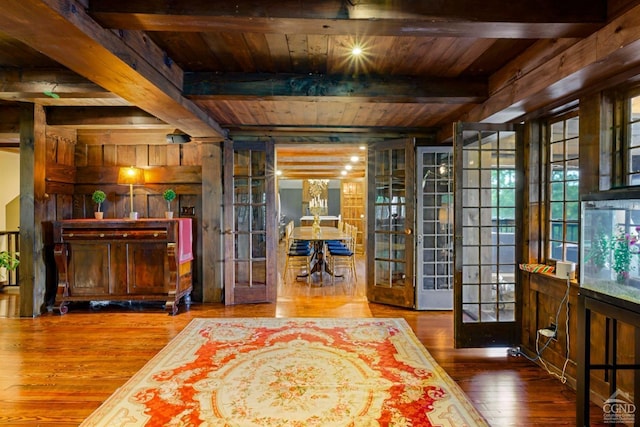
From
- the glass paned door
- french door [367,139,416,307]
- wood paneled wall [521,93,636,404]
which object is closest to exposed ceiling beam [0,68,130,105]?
french door [367,139,416,307]

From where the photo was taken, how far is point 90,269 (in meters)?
4.34

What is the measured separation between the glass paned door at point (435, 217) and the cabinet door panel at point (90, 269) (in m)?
3.88

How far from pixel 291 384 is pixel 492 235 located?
2.31m

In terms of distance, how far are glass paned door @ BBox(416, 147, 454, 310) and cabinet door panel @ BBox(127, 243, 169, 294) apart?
320 cm

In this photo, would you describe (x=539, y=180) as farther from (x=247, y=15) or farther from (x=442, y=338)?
(x=247, y=15)

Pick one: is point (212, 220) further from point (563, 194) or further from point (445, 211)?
point (563, 194)

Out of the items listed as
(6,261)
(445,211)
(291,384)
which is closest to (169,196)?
(6,261)

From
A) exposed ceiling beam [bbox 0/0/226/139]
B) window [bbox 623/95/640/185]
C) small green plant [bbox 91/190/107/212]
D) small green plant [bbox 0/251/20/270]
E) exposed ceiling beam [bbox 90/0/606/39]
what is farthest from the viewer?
small green plant [bbox 91/190/107/212]

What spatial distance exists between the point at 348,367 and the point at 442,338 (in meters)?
1.21

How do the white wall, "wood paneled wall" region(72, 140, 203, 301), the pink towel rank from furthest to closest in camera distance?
the white wall
"wood paneled wall" region(72, 140, 203, 301)
the pink towel

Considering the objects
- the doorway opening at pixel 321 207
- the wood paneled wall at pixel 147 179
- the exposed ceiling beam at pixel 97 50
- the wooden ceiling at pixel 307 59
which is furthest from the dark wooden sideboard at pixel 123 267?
the exposed ceiling beam at pixel 97 50

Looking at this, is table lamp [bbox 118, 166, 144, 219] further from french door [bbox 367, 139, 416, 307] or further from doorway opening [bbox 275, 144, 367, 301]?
french door [bbox 367, 139, 416, 307]

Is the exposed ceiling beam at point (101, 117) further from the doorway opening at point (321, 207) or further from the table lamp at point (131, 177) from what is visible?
the doorway opening at point (321, 207)

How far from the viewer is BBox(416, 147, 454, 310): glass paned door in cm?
455
